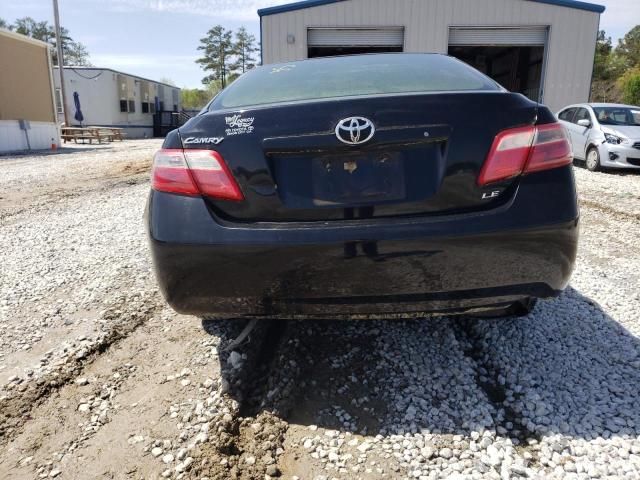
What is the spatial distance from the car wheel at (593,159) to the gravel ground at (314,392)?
25.1ft

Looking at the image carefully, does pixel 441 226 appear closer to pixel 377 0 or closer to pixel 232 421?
pixel 232 421

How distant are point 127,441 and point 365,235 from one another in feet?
3.93

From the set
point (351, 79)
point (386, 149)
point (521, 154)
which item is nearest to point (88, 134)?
point (351, 79)

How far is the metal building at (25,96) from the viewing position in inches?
679

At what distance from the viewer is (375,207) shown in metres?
1.76

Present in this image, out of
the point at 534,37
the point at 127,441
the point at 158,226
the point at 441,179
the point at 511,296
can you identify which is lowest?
the point at 127,441

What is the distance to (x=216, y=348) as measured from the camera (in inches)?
97.2

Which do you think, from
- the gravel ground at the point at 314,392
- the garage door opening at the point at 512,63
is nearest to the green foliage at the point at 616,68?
the garage door opening at the point at 512,63

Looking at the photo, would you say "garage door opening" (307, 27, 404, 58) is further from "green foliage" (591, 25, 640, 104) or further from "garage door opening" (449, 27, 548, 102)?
"green foliage" (591, 25, 640, 104)

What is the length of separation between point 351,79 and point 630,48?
204ft

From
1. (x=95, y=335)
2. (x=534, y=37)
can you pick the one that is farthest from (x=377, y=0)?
(x=95, y=335)

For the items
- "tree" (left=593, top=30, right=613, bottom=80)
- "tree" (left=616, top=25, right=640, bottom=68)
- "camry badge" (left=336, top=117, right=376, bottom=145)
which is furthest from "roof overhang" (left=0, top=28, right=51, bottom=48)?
"tree" (left=616, top=25, right=640, bottom=68)

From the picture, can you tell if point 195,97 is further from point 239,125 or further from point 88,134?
point 239,125

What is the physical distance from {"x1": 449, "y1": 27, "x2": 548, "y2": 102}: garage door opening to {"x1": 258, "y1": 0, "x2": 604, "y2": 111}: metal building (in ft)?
0.11
